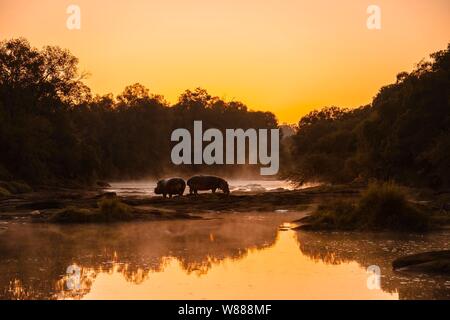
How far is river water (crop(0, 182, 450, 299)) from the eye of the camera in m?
12.3

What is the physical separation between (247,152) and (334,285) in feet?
469

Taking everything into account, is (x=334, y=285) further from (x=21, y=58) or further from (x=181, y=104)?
(x=181, y=104)

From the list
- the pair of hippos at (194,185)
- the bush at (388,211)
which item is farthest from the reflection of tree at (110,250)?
the pair of hippos at (194,185)

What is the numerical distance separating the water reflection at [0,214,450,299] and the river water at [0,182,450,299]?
0.06 feet

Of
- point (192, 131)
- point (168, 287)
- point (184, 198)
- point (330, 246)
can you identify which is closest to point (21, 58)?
point (184, 198)

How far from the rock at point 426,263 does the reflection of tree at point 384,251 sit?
0.28 meters

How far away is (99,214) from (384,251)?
43.2ft

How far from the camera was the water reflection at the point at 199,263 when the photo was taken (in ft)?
40.2

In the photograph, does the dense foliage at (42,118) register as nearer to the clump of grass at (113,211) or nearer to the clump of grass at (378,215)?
the clump of grass at (113,211)

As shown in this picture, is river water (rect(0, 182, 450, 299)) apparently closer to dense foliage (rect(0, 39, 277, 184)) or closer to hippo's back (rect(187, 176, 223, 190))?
hippo's back (rect(187, 176, 223, 190))
